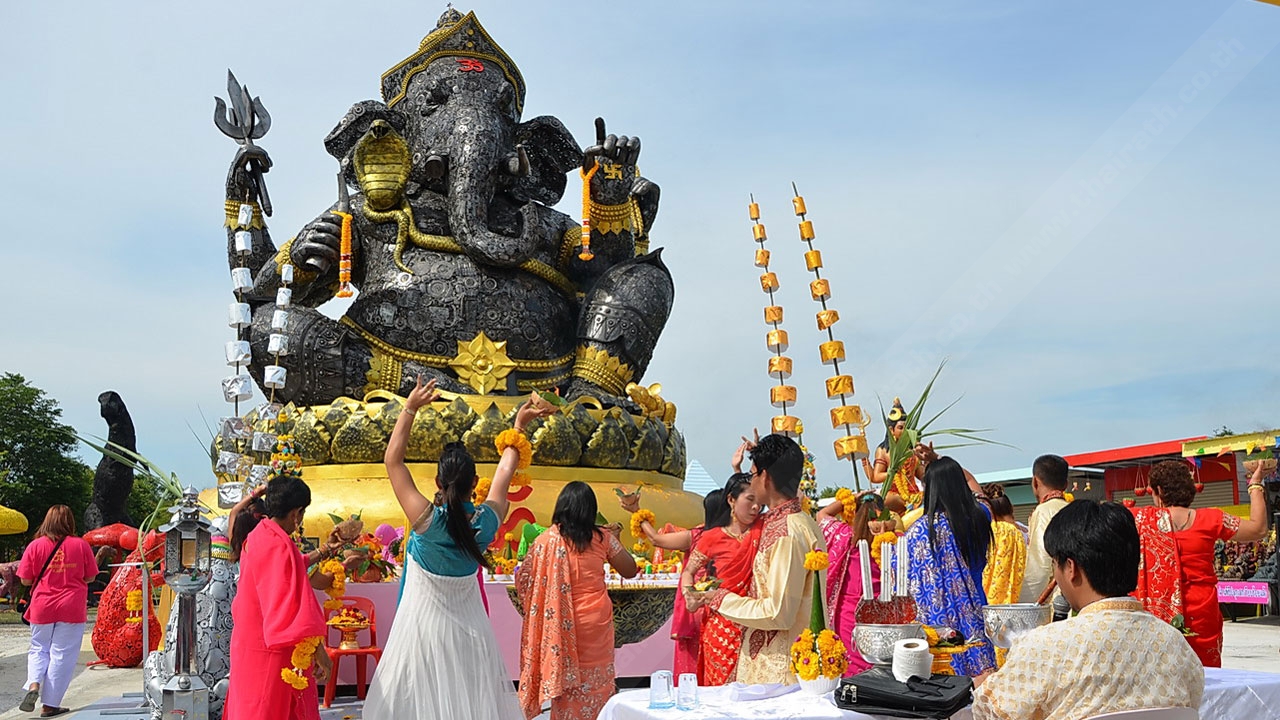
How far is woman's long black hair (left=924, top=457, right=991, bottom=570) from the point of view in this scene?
12.5ft

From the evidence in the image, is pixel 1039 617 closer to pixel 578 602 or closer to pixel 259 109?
pixel 578 602

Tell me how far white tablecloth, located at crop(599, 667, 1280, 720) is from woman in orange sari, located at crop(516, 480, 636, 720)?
156 centimetres

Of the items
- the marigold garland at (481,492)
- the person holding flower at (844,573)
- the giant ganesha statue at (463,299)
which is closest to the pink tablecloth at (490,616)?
the giant ganesha statue at (463,299)

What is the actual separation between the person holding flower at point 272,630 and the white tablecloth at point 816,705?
4.13 feet

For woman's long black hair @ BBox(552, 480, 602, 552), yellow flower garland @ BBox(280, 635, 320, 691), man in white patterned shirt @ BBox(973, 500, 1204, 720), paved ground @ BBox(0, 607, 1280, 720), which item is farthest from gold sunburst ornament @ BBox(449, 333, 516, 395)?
man in white patterned shirt @ BBox(973, 500, 1204, 720)

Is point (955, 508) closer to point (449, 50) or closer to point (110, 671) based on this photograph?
point (110, 671)

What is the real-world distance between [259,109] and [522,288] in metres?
3.30

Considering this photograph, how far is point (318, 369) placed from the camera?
1030 cm

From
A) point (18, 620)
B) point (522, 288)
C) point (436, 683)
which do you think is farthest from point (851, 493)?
point (18, 620)

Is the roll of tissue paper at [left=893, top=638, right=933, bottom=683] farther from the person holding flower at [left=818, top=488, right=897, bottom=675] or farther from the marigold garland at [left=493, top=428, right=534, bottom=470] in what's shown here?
the marigold garland at [left=493, top=428, right=534, bottom=470]

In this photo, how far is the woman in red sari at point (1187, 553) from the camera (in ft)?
15.8

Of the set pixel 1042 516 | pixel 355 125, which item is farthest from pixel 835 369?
pixel 355 125

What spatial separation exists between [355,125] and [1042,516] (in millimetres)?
8212

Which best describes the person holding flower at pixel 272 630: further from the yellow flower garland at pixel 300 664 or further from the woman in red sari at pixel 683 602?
the woman in red sari at pixel 683 602
